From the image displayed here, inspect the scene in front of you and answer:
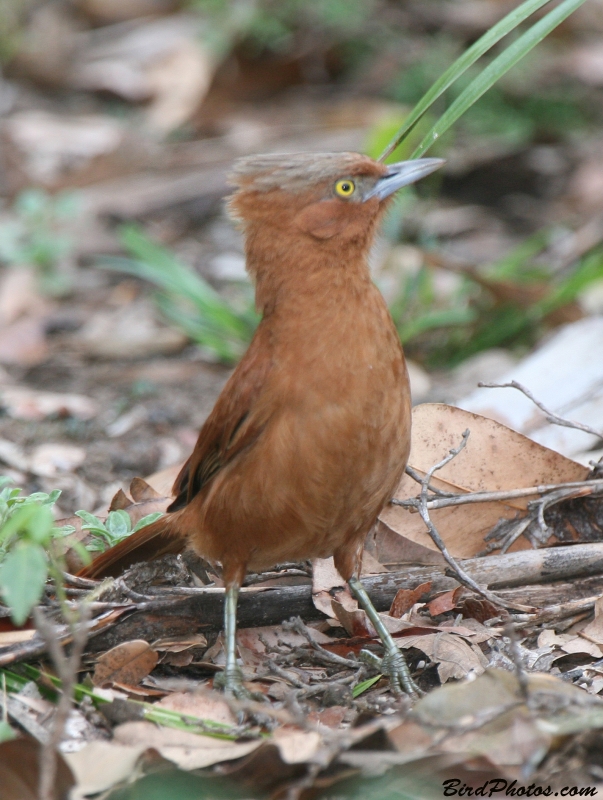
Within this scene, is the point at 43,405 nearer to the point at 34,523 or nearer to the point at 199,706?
the point at 199,706

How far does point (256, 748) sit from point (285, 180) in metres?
1.93

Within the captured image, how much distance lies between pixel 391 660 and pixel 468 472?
925mm

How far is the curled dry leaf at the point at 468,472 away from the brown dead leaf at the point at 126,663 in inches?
49.4

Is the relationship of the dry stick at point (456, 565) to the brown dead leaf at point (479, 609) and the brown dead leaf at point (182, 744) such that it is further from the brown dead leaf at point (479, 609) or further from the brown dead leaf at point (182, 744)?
→ the brown dead leaf at point (182, 744)

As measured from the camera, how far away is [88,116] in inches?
386

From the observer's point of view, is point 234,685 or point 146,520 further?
point 146,520

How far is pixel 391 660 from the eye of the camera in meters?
3.53

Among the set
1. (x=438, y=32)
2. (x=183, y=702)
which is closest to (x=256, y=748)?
(x=183, y=702)

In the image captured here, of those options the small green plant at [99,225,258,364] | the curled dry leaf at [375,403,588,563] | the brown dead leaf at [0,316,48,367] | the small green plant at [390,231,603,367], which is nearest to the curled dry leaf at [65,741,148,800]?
the curled dry leaf at [375,403,588,563]

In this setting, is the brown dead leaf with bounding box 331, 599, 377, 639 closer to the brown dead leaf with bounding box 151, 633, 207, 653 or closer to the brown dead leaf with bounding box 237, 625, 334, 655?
the brown dead leaf with bounding box 237, 625, 334, 655

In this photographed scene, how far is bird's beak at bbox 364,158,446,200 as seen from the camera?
376cm

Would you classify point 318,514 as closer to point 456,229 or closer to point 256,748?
point 256,748

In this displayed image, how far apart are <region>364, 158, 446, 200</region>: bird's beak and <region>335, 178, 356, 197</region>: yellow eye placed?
2.7 inches

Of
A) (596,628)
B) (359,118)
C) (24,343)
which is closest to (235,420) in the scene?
(596,628)
